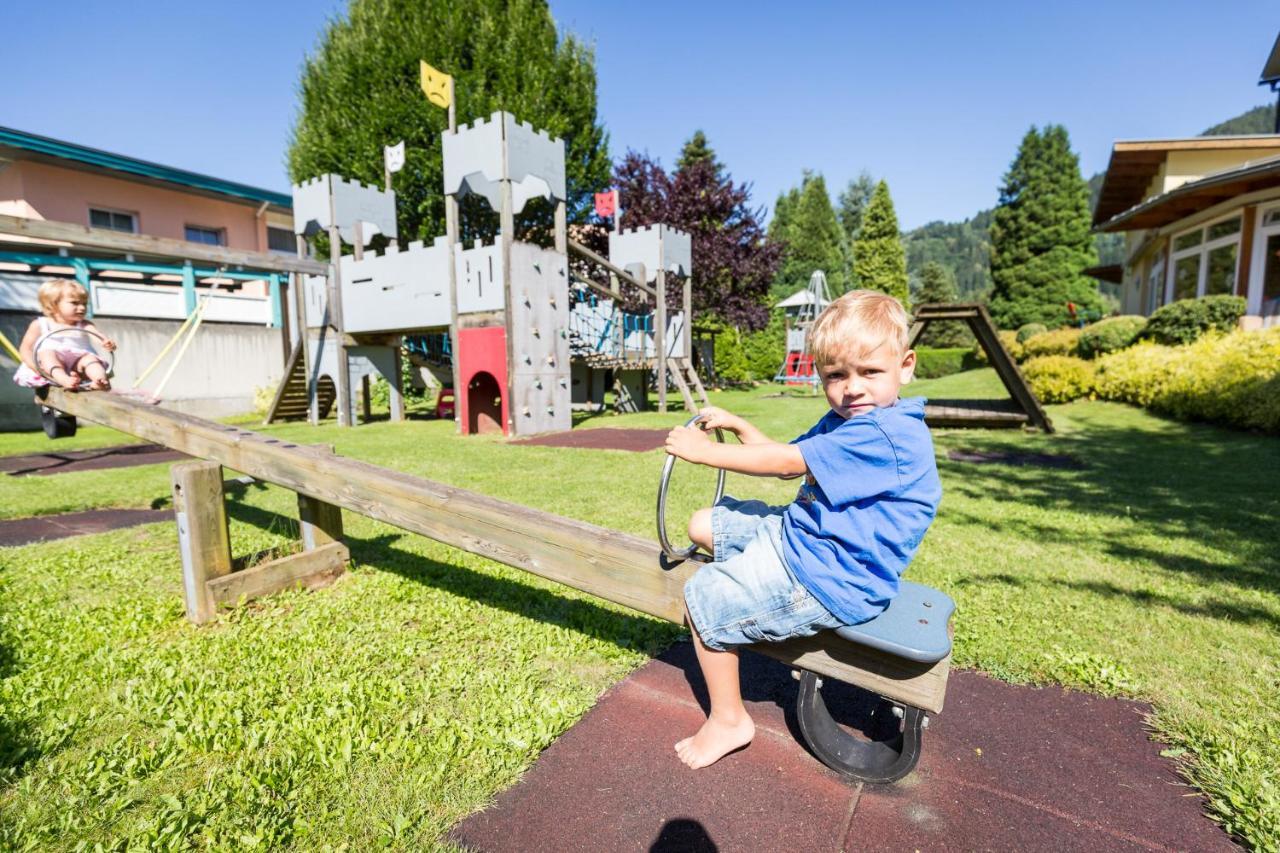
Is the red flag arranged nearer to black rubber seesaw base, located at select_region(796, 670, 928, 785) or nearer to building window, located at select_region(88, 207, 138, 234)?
building window, located at select_region(88, 207, 138, 234)

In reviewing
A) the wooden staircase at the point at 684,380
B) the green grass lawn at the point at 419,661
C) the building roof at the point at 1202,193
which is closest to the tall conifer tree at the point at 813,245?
the building roof at the point at 1202,193

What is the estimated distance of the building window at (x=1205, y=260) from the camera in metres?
15.1

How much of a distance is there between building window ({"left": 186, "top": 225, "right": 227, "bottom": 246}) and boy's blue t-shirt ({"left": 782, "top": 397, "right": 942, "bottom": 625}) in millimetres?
23120

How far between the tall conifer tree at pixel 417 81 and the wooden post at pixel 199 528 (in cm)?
1784

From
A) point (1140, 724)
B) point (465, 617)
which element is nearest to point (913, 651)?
point (1140, 724)

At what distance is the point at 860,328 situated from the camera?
1.93 m

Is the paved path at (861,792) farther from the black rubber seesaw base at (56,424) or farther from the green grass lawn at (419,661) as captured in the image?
the black rubber seesaw base at (56,424)

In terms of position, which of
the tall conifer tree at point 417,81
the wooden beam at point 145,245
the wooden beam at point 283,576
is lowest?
the wooden beam at point 283,576

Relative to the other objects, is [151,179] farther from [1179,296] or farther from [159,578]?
[1179,296]

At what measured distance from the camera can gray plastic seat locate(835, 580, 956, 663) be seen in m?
1.72

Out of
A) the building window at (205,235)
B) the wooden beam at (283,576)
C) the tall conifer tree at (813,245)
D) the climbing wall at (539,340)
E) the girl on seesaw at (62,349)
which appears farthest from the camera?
the tall conifer tree at (813,245)

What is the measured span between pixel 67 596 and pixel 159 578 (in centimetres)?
43

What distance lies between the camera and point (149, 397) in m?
5.51

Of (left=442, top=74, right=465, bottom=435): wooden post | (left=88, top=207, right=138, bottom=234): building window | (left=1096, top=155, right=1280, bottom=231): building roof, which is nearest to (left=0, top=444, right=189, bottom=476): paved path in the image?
(left=442, top=74, right=465, bottom=435): wooden post
